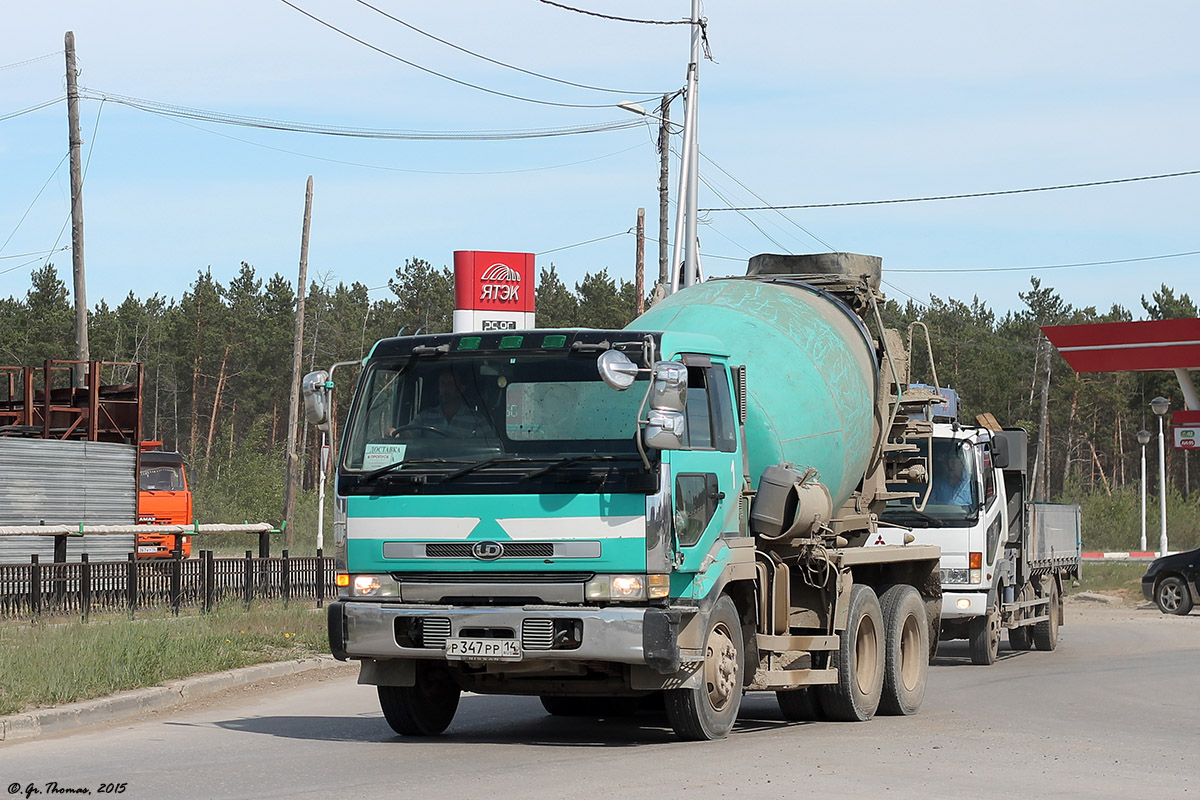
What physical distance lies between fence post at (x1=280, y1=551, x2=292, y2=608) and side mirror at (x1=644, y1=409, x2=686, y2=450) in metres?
13.7

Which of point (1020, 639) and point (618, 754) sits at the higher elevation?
point (618, 754)

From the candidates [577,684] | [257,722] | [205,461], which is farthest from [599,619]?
[205,461]

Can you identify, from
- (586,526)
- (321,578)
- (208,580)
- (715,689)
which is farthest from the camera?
(321,578)

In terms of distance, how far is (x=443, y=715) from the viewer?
11.3 m

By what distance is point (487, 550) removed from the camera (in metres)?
9.68

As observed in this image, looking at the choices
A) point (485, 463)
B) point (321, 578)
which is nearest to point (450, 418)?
point (485, 463)

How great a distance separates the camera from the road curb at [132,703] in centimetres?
1102

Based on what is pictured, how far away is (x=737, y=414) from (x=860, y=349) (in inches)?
115

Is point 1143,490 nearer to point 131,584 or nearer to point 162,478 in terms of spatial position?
point 162,478

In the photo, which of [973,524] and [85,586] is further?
[85,586]

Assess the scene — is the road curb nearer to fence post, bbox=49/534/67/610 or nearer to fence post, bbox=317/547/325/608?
fence post, bbox=49/534/67/610

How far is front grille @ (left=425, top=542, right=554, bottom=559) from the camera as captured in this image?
9.58m

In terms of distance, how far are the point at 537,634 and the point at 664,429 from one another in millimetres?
1516

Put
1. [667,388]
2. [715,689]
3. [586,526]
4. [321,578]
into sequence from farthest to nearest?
[321,578] → [715,689] → [586,526] → [667,388]
